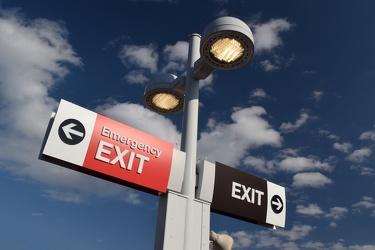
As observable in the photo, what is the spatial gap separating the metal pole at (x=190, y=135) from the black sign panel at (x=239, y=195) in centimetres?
49

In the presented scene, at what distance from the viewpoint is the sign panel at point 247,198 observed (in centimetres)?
590

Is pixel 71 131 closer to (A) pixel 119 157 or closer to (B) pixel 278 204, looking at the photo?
(A) pixel 119 157

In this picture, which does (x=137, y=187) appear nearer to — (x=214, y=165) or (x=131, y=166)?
(x=131, y=166)

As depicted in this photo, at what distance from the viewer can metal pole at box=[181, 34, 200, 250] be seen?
5.34 meters

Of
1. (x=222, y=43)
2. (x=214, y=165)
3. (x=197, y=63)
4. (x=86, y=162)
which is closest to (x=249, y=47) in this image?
Result: (x=222, y=43)

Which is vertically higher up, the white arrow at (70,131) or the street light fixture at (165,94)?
the street light fixture at (165,94)

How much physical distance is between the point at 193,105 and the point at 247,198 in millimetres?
1961

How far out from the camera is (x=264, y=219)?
6336 millimetres

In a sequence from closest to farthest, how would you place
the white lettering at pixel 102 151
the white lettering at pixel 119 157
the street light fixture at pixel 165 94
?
the white lettering at pixel 102 151, the white lettering at pixel 119 157, the street light fixture at pixel 165 94

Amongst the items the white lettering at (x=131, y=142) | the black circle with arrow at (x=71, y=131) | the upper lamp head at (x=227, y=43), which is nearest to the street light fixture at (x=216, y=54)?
the upper lamp head at (x=227, y=43)

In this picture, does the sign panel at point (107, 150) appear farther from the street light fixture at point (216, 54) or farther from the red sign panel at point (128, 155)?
the street light fixture at point (216, 54)

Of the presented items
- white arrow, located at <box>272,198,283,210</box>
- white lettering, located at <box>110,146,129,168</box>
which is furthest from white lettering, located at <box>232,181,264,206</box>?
white lettering, located at <box>110,146,129,168</box>

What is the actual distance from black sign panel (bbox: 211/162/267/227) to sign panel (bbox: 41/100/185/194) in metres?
0.93

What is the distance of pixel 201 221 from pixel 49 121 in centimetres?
278
